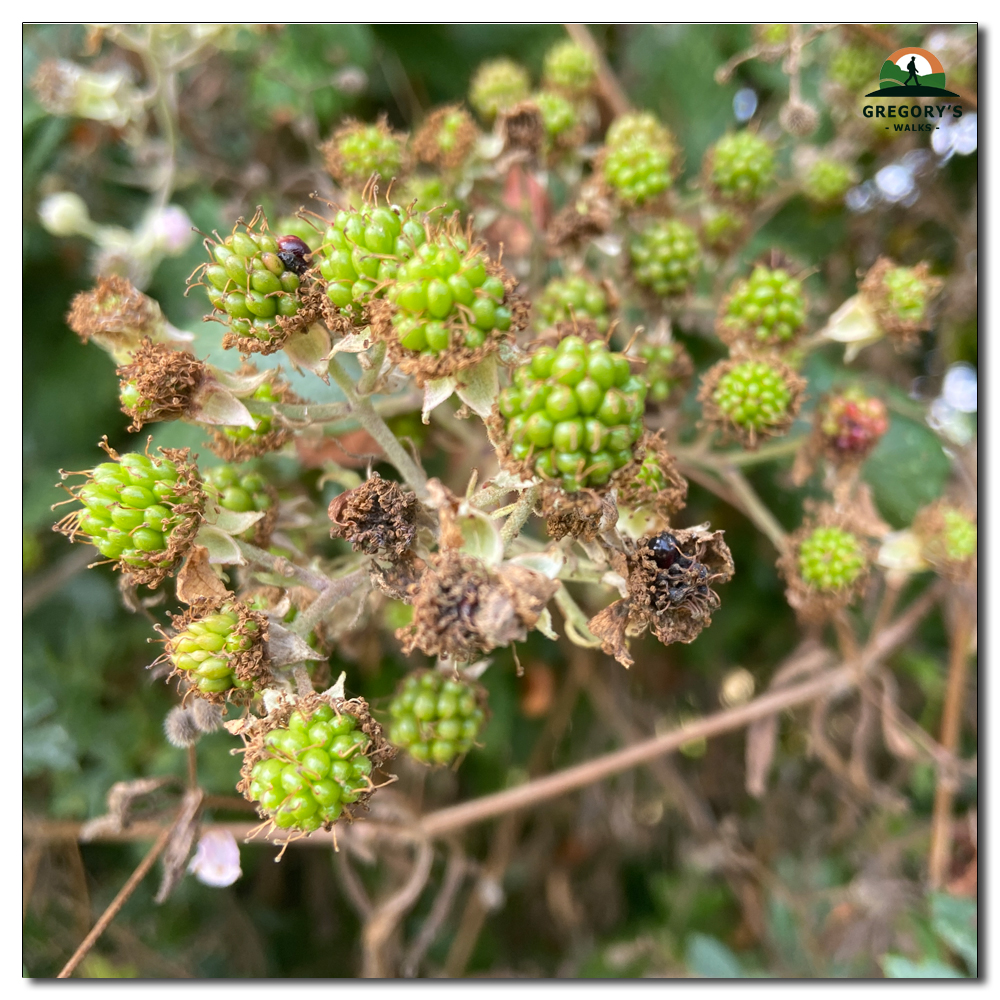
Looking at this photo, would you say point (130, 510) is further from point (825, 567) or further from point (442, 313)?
point (825, 567)

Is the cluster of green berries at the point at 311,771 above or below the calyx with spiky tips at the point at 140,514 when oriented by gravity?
below

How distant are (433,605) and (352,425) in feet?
2.03

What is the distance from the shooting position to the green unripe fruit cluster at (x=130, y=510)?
3.49 feet

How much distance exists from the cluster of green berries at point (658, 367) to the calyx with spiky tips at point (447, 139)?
592 millimetres

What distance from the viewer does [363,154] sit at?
1.50 meters

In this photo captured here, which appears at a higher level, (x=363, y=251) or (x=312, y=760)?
(x=363, y=251)

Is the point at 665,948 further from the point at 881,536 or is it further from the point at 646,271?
the point at 646,271

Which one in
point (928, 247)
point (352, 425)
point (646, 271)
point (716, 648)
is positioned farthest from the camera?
point (928, 247)

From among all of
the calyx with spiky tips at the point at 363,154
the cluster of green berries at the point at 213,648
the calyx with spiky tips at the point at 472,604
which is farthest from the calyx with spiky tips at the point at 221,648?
the calyx with spiky tips at the point at 363,154

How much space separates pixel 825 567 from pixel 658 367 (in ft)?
1.75

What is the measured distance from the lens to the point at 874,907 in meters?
2.17

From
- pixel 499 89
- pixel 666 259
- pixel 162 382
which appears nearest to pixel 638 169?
pixel 666 259

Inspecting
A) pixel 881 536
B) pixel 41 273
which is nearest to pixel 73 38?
pixel 41 273

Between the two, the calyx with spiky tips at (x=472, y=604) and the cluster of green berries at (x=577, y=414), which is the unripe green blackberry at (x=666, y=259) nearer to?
the cluster of green berries at (x=577, y=414)
